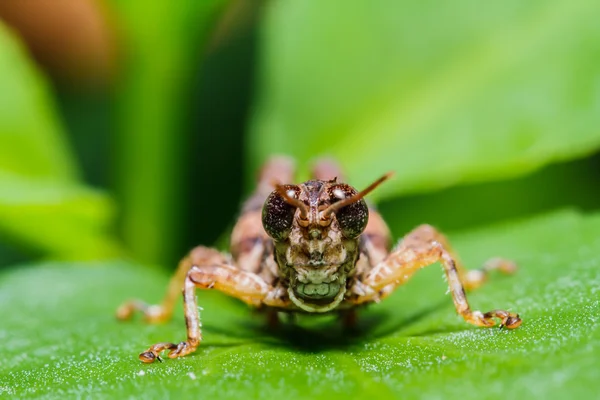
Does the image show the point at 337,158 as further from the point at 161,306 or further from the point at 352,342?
the point at 352,342

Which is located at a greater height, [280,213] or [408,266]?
[280,213]

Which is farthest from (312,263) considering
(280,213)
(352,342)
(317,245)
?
(352,342)

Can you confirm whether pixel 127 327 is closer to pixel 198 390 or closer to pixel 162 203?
pixel 198 390

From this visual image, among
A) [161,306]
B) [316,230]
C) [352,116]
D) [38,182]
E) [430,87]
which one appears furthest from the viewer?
[352,116]

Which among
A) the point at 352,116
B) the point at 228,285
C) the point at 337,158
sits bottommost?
the point at 228,285

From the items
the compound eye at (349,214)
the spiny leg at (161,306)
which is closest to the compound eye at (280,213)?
the compound eye at (349,214)

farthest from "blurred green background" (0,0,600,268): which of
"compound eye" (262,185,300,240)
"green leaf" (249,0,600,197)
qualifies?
"compound eye" (262,185,300,240)

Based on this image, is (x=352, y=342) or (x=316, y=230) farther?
(x=352, y=342)

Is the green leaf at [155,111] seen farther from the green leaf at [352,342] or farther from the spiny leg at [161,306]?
the spiny leg at [161,306]
